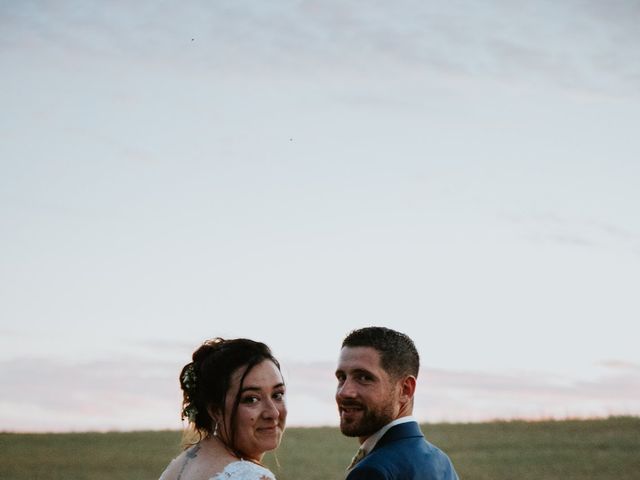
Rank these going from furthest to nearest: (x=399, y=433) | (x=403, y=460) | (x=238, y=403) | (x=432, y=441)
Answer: (x=432, y=441), (x=238, y=403), (x=399, y=433), (x=403, y=460)

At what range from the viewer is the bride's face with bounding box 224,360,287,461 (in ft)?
16.9

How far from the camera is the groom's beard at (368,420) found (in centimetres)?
516

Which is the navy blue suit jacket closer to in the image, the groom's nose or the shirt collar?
the shirt collar

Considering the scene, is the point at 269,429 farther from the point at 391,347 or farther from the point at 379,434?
the point at 391,347

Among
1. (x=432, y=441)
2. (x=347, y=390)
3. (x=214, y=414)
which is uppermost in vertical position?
(x=347, y=390)

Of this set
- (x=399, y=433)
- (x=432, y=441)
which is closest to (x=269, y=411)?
(x=399, y=433)

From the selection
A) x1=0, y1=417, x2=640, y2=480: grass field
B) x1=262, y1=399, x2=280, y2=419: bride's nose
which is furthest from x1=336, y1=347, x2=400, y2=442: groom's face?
x1=0, y1=417, x2=640, y2=480: grass field

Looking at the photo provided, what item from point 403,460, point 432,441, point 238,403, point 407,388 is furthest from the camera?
point 432,441

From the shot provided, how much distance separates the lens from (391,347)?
17.2ft

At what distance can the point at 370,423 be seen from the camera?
16.9 ft

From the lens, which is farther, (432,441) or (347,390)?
(432,441)

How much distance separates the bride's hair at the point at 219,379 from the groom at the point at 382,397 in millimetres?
417

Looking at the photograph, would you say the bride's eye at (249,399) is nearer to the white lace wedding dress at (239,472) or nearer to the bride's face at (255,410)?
the bride's face at (255,410)

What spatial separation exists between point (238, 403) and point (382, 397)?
2.42 feet
